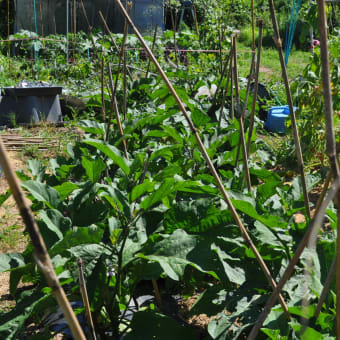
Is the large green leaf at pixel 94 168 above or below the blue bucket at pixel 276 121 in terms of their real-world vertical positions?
above

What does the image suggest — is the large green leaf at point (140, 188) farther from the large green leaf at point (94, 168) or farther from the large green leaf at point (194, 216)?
the large green leaf at point (94, 168)

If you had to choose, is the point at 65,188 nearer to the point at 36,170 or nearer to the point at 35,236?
the point at 36,170

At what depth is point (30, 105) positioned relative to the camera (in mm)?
6160

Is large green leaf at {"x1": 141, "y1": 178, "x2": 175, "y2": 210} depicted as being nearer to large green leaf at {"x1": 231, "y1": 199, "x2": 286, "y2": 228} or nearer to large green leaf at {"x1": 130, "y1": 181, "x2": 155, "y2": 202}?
large green leaf at {"x1": 130, "y1": 181, "x2": 155, "y2": 202}

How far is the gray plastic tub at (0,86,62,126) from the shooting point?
242 inches

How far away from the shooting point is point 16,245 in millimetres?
2982

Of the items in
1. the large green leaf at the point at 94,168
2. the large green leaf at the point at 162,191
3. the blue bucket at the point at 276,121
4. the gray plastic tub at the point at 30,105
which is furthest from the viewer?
the gray plastic tub at the point at 30,105

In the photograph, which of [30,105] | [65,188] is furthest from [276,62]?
[65,188]

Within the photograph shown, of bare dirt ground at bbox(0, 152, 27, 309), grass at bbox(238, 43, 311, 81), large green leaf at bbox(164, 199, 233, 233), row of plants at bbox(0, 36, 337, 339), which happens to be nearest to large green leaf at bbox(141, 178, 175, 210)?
row of plants at bbox(0, 36, 337, 339)

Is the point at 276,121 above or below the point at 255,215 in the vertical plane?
below

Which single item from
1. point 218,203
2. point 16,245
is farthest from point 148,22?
point 218,203

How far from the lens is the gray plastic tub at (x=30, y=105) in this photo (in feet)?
20.1

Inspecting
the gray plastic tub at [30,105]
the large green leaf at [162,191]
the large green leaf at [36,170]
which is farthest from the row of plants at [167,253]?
the gray plastic tub at [30,105]

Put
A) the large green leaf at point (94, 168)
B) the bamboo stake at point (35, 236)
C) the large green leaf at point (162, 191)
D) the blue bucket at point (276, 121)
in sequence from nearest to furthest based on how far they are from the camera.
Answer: the bamboo stake at point (35, 236)
the large green leaf at point (162, 191)
the large green leaf at point (94, 168)
the blue bucket at point (276, 121)
